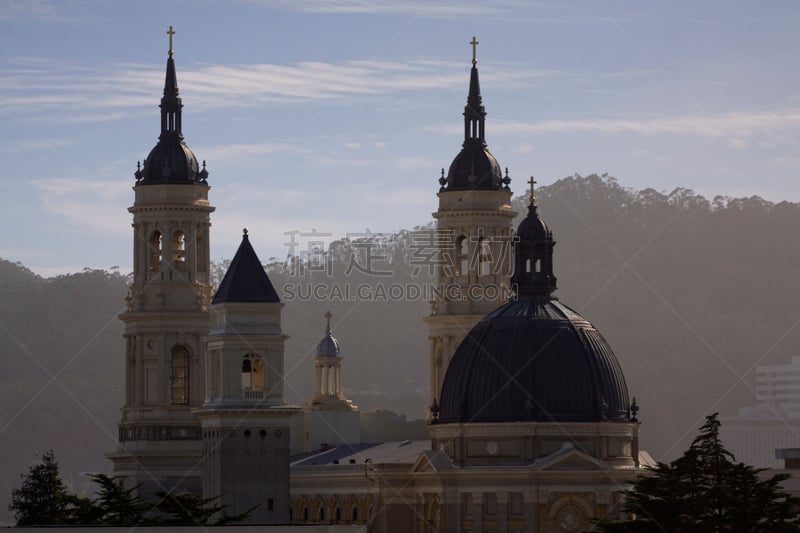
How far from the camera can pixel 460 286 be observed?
184 metres

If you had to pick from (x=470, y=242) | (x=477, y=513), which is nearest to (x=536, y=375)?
(x=477, y=513)

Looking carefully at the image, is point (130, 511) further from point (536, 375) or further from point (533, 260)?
point (533, 260)

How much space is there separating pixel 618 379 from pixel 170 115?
40.9 metres

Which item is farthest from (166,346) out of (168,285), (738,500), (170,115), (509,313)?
(738,500)

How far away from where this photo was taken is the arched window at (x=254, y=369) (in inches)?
6220

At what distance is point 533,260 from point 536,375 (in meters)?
10.1

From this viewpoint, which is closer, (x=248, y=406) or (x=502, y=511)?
(x=502, y=511)

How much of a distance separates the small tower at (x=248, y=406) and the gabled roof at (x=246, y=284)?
57 millimetres

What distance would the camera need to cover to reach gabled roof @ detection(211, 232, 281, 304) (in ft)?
519

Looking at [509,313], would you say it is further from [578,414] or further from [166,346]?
[166,346]

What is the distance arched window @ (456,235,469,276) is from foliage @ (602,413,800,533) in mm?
57220

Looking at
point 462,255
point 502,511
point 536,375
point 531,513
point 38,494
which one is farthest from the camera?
point 462,255

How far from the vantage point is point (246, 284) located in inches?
6245

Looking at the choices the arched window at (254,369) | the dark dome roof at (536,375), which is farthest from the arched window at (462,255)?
the arched window at (254,369)
